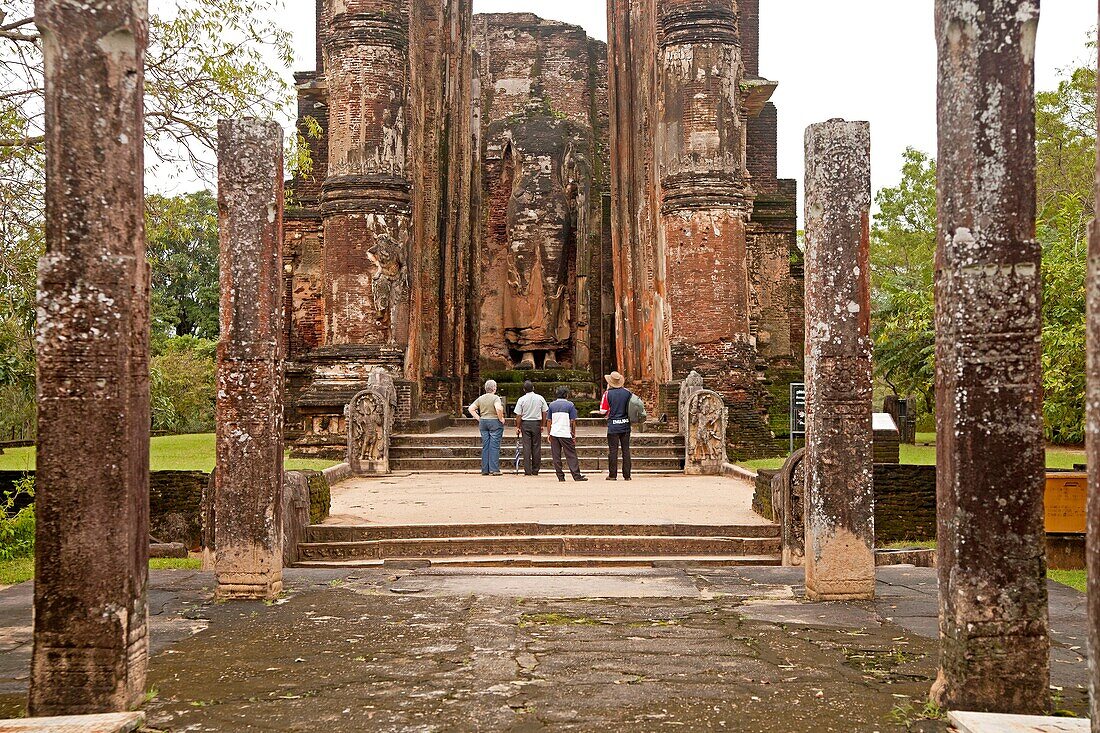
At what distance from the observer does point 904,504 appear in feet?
37.1

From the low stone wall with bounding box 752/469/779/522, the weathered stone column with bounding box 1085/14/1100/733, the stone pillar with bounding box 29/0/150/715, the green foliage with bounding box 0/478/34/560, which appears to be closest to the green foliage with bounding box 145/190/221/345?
the green foliage with bounding box 0/478/34/560

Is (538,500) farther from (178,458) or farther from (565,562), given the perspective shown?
(178,458)

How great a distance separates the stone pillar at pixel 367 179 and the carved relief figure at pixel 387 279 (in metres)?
0.02

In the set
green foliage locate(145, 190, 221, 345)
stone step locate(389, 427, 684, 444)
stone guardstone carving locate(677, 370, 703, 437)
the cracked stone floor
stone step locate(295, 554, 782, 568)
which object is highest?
green foliage locate(145, 190, 221, 345)

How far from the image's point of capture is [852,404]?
7.30 meters

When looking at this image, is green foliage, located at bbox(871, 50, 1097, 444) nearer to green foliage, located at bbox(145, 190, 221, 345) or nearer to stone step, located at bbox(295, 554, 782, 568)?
stone step, located at bbox(295, 554, 782, 568)

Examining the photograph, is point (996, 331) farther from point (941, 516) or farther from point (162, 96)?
point (162, 96)

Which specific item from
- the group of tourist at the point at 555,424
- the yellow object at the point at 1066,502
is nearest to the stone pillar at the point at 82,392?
the yellow object at the point at 1066,502

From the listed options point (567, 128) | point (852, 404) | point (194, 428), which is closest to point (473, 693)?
point (852, 404)

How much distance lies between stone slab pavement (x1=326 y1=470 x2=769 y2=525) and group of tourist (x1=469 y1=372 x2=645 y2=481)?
267 mm

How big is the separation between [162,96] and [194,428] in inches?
940

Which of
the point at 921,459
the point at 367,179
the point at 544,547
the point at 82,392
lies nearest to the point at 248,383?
the point at 82,392

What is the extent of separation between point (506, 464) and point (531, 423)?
149cm

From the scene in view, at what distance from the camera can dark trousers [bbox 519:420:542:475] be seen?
15.7m
